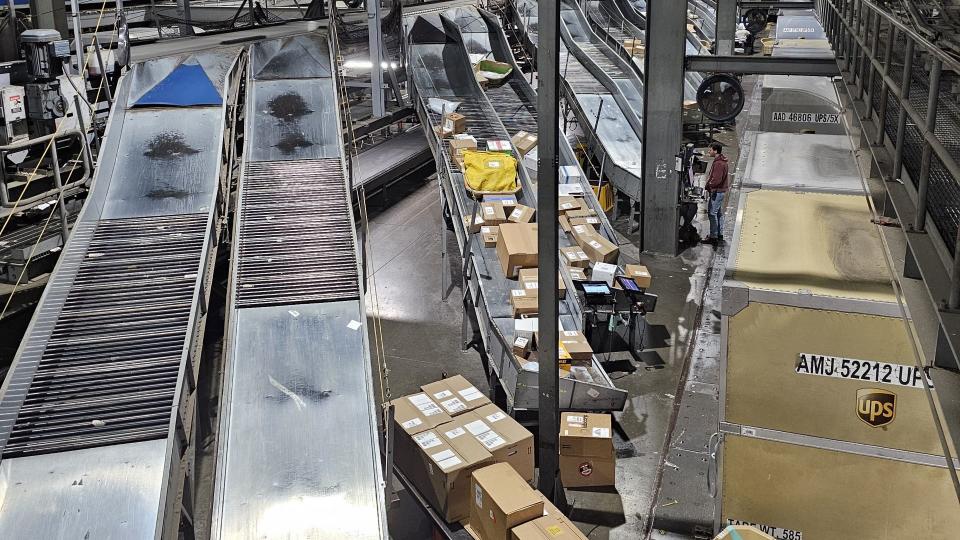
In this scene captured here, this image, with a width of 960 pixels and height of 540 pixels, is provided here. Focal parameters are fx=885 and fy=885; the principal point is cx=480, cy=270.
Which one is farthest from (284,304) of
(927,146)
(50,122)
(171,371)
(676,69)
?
(676,69)

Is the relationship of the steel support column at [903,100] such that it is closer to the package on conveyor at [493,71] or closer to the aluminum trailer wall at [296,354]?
the aluminum trailer wall at [296,354]

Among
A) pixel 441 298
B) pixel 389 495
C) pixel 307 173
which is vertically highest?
pixel 307 173

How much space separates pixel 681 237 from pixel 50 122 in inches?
292

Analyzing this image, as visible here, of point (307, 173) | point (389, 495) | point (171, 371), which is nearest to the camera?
point (389, 495)

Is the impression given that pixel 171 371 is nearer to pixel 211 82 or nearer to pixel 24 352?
pixel 24 352

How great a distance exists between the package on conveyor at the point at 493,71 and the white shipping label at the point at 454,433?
30.5 ft

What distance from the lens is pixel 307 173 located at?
7418 millimetres

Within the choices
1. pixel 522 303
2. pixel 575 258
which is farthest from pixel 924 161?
pixel 575 258

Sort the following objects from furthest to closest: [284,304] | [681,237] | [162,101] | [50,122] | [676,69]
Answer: [681,237] < [676,69] < [162,101] < [50,122] < [284,304]

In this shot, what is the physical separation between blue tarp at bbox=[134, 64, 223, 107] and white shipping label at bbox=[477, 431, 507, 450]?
13.7 feet

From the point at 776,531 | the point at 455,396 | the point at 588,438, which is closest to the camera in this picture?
the point at 776,531

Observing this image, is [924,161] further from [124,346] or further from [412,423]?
[124,346]

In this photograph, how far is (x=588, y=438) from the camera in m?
6.16

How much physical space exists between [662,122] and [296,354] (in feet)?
22.3
